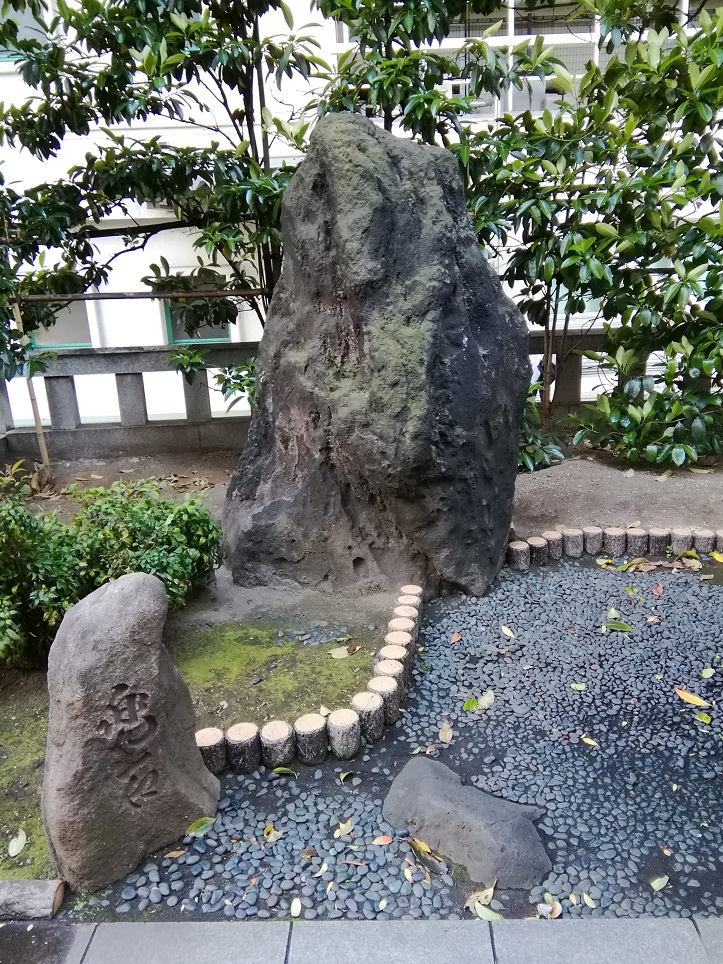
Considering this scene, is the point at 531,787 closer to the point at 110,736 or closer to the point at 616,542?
the point at 110,736

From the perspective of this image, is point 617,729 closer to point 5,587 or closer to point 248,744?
point 248,744

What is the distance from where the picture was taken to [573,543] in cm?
491

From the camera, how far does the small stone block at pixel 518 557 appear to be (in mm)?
4715

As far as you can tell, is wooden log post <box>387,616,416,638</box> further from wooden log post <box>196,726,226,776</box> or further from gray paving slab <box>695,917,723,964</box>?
gray paving slab <box>695,917,723,964</box>

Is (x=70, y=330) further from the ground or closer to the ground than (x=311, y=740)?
further from the ground

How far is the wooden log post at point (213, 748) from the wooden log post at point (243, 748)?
26 millimetres

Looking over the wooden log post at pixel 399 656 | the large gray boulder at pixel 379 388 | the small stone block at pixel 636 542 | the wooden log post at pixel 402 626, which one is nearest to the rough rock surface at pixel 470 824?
the wooden log post at pixel 399 656

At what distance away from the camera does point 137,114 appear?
243 inches

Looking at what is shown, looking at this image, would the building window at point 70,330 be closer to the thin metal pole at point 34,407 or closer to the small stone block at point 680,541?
the thin metal pole at point 34,407

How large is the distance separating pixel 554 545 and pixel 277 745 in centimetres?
263

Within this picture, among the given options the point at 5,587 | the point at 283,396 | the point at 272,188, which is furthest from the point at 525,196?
the point at 5,587

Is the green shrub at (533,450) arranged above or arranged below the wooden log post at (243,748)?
above

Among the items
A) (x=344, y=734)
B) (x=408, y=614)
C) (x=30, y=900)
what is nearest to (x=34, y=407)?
(x=408, y=614)

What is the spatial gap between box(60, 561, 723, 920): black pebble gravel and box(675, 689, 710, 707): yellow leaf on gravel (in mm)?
32
